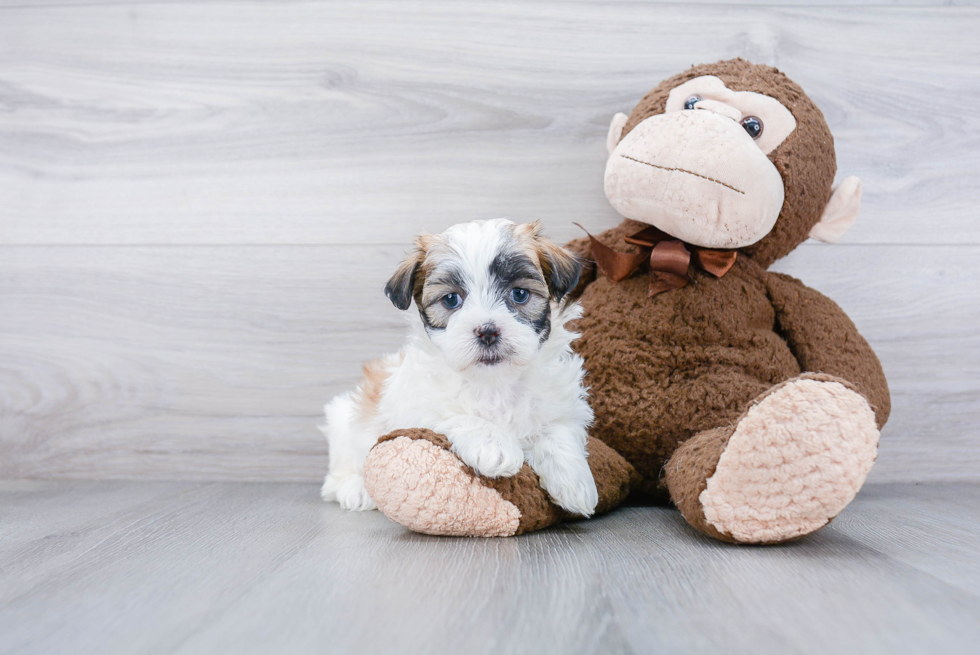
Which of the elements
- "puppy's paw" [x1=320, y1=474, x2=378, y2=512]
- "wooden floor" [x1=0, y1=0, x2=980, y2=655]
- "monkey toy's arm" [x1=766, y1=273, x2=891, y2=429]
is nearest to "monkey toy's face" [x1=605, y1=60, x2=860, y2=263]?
"monkey toy's arm" [x1=766, y1=273, x2=891, y2=429]

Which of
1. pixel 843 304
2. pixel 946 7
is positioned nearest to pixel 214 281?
pixel 843 304

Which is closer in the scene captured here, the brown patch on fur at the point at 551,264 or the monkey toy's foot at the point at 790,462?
the monkey toy's foot at the point at 790,462

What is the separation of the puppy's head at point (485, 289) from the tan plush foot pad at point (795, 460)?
40cm

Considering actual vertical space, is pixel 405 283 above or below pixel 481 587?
above

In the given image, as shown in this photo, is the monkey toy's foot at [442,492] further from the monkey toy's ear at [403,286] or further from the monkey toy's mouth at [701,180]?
the monkey toy's mouth at [701,180]

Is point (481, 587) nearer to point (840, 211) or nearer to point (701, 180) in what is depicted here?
point (701, 180)

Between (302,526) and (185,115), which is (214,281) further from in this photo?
(302,526)

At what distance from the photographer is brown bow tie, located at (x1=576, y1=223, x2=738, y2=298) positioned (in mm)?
1399

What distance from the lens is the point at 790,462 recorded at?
1022 mm

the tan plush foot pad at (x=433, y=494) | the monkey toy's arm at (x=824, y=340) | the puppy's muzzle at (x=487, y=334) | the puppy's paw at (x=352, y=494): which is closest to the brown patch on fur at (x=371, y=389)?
the puppy's paw at (x=352, y=494)

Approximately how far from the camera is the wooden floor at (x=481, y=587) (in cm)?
78

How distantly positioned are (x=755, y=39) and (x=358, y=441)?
1.47m

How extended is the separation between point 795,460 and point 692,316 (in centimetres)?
46

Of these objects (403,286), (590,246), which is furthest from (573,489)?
(590,246)
